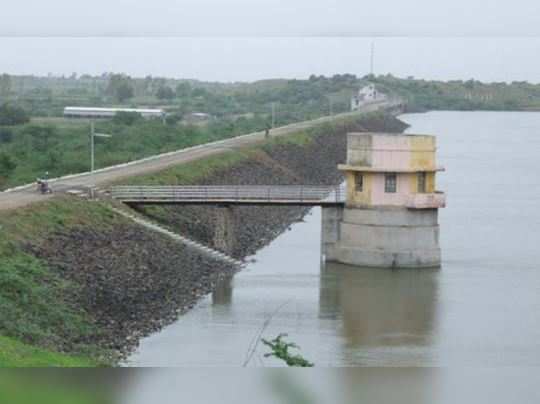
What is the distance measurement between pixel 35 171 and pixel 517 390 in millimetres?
28091

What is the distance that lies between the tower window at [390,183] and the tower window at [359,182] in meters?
0.45

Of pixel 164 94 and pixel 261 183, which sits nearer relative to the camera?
pixel 261 183

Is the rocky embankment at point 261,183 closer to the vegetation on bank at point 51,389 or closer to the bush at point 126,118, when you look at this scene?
the bush at point 126,118

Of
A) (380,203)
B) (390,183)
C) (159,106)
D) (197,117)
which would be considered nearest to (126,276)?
(380,203)

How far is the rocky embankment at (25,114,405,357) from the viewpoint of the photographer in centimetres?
1402

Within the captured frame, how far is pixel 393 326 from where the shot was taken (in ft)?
52.1

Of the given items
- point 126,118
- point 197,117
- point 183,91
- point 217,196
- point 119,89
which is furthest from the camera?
point 183,91

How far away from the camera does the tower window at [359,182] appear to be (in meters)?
21.4

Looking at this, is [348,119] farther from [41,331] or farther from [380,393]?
[380,393]

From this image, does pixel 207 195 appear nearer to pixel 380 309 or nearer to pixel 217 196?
pixel 217 196

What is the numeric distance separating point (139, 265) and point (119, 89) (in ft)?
227

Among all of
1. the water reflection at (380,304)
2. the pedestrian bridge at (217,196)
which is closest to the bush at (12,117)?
the pedestrian bridge at (217,196)

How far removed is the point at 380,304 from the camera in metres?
17.9

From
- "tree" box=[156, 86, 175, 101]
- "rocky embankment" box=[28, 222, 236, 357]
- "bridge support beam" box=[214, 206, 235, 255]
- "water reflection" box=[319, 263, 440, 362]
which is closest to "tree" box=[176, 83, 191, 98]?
"tree" box=[156, 86, 175, 101]
